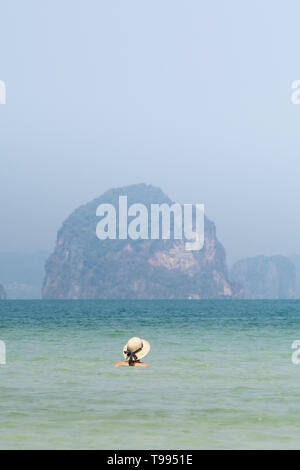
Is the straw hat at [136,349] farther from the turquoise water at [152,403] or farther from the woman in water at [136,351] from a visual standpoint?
the turquoise water at [152,403]

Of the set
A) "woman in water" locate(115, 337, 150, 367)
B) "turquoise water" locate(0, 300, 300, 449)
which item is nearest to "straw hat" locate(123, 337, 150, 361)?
"woman in water" locate(115, 337, 150, 367)

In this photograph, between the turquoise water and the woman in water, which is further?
the woman in water

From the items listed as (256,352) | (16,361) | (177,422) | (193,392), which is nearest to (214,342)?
(256,352)

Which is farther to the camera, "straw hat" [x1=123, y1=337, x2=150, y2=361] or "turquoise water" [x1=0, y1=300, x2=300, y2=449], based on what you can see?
"straw hat" [x1=123, y1=337, x2=150, y2=361]

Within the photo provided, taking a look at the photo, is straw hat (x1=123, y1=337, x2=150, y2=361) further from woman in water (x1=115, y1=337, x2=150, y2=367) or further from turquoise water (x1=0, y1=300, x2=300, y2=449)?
turquoise water (x1=0, y1=300, x2=300, y2=449)

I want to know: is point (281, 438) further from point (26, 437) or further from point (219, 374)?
point (219, 374)

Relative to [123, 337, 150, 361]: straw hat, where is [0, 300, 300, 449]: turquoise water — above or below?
below

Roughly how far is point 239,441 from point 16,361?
19790mm

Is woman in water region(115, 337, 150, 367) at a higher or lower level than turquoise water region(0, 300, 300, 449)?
higher

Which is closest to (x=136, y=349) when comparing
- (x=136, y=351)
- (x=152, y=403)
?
(x=136, y=351)

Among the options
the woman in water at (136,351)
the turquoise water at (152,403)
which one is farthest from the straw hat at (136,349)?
the turquoise water at (152,403)

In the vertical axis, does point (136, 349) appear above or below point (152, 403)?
above

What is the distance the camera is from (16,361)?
36.0m

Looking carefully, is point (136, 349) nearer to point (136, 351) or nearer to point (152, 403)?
point (136, 351)
